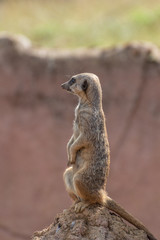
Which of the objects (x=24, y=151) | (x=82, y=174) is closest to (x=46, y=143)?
(x=24, y=151)

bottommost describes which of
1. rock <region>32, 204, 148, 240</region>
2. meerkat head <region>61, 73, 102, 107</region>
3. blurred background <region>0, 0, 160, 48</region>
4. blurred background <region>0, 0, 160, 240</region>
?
rock <region>32, 204, 148, 240</region>

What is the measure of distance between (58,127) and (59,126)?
2 cm

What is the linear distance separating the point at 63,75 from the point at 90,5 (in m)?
6.82

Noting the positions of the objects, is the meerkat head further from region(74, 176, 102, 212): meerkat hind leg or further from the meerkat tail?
the meerkat tail

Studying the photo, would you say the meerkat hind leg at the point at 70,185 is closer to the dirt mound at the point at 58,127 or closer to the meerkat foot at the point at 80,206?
the meerkat foot at the point at 80,206

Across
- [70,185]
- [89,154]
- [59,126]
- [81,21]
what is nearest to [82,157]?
[89,154]


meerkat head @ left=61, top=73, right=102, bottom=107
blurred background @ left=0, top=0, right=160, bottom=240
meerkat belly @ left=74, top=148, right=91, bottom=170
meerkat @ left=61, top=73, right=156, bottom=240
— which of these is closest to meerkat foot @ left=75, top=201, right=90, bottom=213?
meerkat @ left=61, top=73, right=156, bottom=240

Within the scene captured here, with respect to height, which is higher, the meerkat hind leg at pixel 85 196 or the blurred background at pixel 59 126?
the blurred background at pixel 59 126

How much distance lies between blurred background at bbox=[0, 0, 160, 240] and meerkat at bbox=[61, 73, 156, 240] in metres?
4.82

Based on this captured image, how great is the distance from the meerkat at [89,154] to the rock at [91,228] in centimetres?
5

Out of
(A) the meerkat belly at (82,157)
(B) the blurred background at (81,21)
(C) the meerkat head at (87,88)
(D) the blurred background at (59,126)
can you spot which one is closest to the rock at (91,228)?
(A) the meerkat belly at (82,157)

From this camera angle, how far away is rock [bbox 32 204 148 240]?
4910 mm

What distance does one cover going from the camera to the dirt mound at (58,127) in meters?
10.3

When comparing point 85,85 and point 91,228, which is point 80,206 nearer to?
point 91,228
